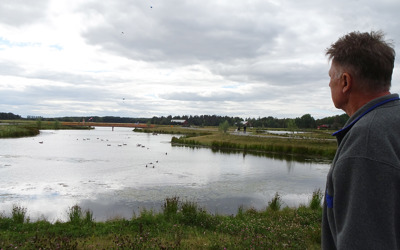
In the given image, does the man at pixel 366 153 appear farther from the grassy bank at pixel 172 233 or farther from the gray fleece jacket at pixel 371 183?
the grassy bank at pixel 172 233

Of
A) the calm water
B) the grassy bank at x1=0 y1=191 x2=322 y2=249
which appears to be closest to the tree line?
the calm water

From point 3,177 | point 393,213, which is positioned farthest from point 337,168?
point 3,177

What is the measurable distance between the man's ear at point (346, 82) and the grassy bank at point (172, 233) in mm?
4612

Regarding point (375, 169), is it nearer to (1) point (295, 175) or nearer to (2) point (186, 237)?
(2) point (186, 237)

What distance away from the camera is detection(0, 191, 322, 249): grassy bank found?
589 centimetres

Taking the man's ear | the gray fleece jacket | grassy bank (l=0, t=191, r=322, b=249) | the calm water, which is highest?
the man's ear

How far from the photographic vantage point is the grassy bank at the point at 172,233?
5.89m

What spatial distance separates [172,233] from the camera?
6961 mm

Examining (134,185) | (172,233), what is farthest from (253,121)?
(172,233)

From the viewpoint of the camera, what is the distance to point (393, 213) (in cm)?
144

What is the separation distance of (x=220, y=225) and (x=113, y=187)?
9.83 meters

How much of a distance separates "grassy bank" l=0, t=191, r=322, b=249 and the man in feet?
14.7

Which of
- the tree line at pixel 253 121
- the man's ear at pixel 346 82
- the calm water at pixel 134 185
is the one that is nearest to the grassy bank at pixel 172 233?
the calm water at pixel 134 185

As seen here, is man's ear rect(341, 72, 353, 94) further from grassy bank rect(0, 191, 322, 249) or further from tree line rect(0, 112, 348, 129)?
tree line rect(0, 112, 348, 129)
